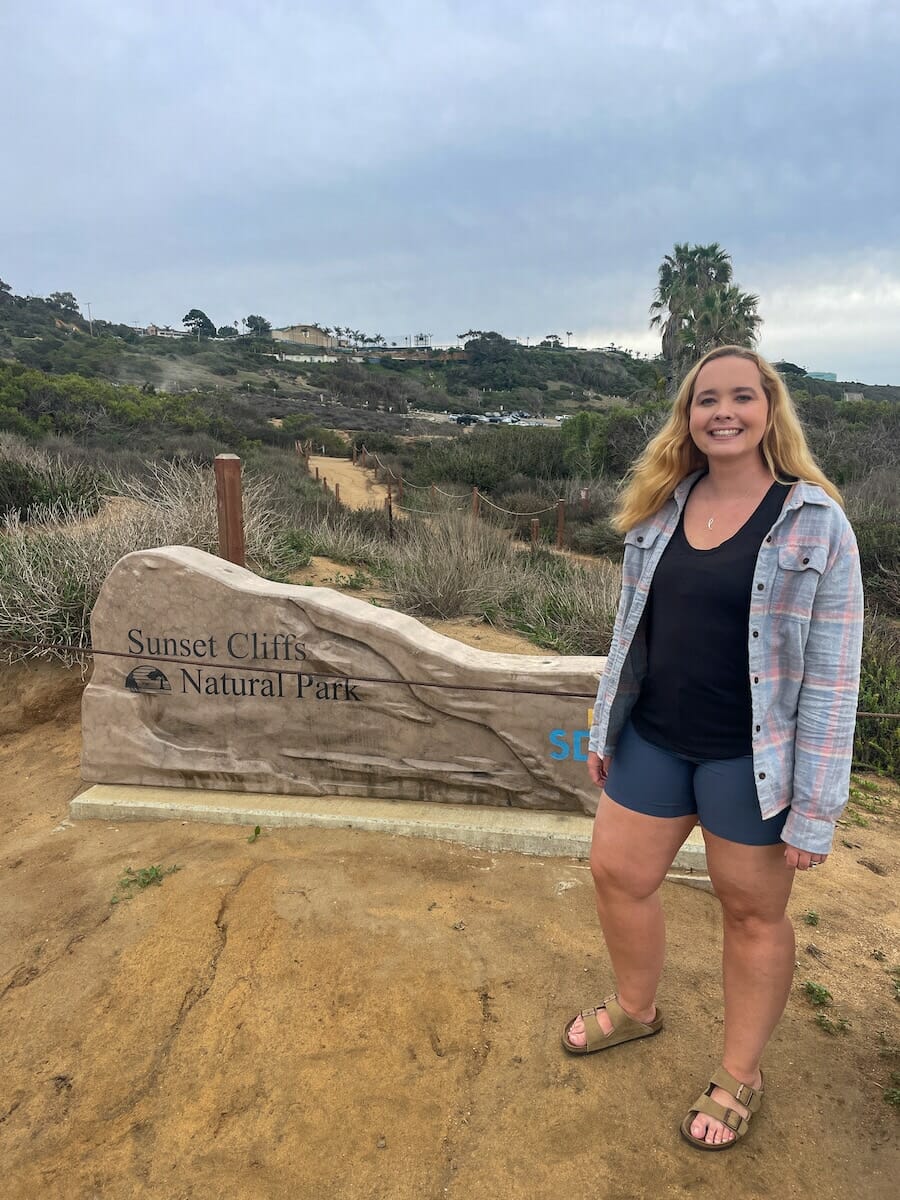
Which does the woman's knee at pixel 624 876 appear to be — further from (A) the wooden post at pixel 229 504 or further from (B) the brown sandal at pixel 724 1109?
(A) the wooden post at pixel 229 504

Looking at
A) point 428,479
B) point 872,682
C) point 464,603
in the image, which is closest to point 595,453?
point 428,479

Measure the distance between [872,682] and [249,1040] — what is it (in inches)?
188

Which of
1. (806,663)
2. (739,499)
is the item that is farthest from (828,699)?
(739,499)

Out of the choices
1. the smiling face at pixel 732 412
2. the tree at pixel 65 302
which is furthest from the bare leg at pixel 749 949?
the tree at pixel 65 302

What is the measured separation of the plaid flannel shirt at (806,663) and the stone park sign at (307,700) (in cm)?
185

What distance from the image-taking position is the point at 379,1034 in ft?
7.66

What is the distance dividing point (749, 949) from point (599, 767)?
558 millimetres

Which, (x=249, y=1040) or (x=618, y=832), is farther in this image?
(x=249, y=1040)

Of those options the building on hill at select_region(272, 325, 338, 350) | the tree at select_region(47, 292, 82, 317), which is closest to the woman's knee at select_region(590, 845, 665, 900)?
the tree at select_region(47, 292, 82, 317)

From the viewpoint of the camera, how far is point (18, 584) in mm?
5508

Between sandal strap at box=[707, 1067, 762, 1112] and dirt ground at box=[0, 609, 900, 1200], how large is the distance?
101 mm

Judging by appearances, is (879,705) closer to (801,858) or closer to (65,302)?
(801,858)

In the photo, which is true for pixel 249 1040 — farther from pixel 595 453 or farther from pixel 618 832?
pixel 595 453

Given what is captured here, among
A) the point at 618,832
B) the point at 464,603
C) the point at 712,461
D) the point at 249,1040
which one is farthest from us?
the point at 464,603
